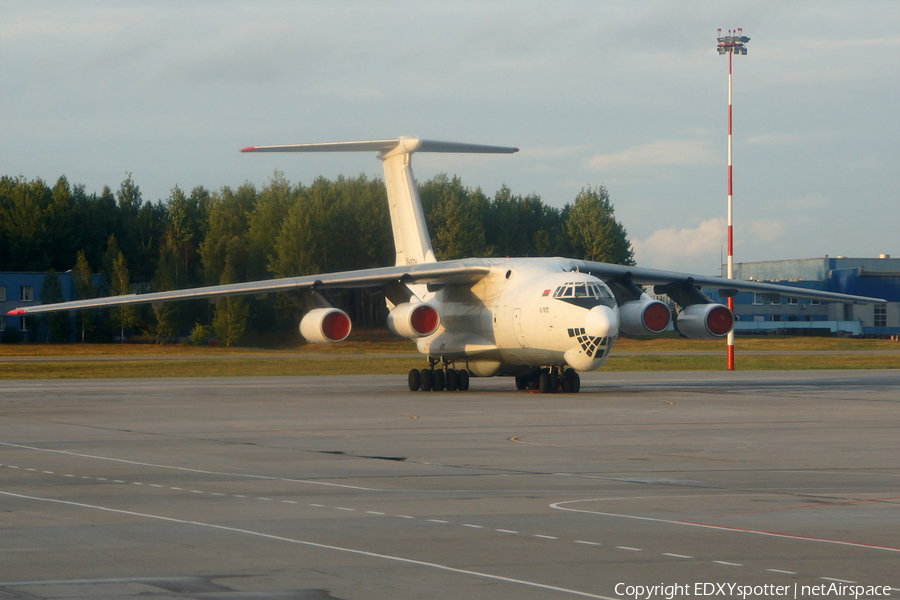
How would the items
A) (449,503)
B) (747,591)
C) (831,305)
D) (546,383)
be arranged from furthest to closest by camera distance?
(831,305), (546,383), (449,503), (747,591)

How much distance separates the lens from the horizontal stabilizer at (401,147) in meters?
33.4

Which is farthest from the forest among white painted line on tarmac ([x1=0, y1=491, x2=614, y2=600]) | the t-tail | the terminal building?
white painted line on tarmac ([x1=0, y1=491, x2=614, y2=600])

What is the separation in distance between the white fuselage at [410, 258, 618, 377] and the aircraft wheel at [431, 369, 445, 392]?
0.49 m

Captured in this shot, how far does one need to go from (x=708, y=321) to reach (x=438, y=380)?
8.00 m

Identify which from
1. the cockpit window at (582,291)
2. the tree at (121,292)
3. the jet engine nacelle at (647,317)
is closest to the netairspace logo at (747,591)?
the cockpit window at (582,291)

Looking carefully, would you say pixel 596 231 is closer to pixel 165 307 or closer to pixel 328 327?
pixel 165 307

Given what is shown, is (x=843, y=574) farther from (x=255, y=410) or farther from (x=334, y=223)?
(x=334, y=223)

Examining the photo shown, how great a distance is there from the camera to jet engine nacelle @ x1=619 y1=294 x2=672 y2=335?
29438 mm

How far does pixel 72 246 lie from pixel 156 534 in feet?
301

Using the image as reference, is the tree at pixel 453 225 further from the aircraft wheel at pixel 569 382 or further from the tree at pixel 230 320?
the aircraft wheel at pixel 569 382

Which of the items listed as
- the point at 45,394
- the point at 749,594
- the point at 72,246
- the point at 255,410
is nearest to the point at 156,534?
the point at 749,594

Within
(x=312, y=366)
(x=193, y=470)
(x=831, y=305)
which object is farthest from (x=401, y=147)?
(x=831, y=305)

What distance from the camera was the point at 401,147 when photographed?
35.4m

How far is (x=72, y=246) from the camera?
9488 cm
